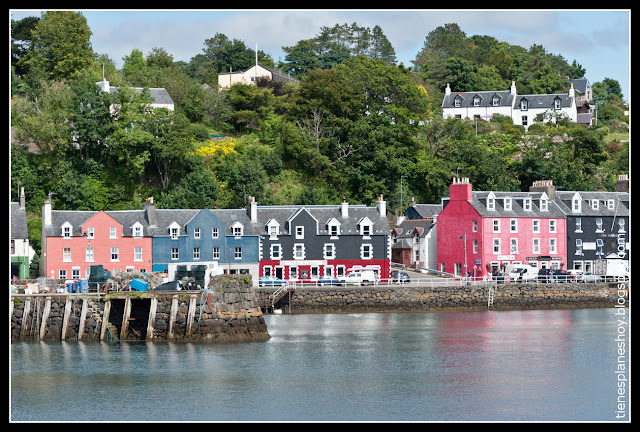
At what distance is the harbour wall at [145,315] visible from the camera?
44.9m

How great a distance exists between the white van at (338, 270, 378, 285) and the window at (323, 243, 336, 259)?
2.64 m

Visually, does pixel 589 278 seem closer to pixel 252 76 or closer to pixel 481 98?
pixel 481 98

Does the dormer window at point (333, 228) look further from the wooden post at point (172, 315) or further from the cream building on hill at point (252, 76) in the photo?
the cream building on hill at point (252, 76)

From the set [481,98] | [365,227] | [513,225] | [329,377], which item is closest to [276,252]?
[365,227]

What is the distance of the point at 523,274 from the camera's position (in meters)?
67.2

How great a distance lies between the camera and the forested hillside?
79875 millimetres

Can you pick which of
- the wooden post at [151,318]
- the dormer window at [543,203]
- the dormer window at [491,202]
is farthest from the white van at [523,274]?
the wooden post at [151,318]

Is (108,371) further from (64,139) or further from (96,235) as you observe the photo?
(64,139)

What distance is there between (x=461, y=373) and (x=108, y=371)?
12571 millimetres

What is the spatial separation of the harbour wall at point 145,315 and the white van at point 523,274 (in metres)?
24.2

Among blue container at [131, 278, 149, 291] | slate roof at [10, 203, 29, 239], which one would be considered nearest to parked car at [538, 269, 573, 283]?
blue container at [131, 278, 149, 291]

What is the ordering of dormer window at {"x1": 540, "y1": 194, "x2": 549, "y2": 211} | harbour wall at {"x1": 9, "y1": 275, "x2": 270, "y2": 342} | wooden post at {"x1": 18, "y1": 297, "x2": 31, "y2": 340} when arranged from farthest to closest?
dormer window at {"x1": 540, "y1": 194, "x2": 549, "y2": 211}, wooden post at {"x1": 18, "y1": 297, "x2": 31, "y2": 340}, harbour wall at {"x1": 9, "y1": 275, "x2": 270, "y2": 342}

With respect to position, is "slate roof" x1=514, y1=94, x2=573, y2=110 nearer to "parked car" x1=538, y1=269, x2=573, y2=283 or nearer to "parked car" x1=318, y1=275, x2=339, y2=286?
"parked car" x1=538, y1=269, x2=573, y2=283

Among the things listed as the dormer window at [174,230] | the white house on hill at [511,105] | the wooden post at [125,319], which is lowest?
the wooden post at [125,319]
